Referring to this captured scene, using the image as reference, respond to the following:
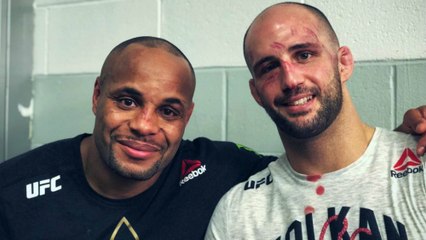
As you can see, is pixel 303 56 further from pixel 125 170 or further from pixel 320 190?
pixel 125 170

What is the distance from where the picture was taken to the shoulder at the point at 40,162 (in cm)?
124

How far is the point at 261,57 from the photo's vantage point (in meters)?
1.11

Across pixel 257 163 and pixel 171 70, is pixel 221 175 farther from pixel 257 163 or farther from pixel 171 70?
pixel 171 70

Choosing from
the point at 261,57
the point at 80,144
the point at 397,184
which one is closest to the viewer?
the point at 397,184

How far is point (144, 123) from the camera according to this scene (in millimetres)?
1163

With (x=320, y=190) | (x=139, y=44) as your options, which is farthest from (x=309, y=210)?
(x=139, y=44)

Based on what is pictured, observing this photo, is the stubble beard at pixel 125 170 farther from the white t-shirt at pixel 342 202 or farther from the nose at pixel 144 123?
the white t-shirt at pixel 342 202

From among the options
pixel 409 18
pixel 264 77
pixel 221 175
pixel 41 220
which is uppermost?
pixel 409 18

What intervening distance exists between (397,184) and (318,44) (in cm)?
40

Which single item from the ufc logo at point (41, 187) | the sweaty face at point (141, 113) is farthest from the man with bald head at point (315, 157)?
the ufc logo at point (41, 187)

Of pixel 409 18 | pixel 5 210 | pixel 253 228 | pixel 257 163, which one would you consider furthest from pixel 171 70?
pixel 409 18

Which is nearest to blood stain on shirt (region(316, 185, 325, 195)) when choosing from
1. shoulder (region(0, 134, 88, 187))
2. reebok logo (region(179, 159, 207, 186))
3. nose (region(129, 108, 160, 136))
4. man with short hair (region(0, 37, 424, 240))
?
man with short hair (region(0, 37, 424, 240))

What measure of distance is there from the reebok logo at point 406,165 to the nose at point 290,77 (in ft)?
1.01

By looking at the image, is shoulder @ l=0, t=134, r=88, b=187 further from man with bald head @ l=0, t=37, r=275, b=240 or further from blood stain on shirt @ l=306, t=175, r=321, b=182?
blood stain on shirt @ l=306, t=175, r=321, b=182
